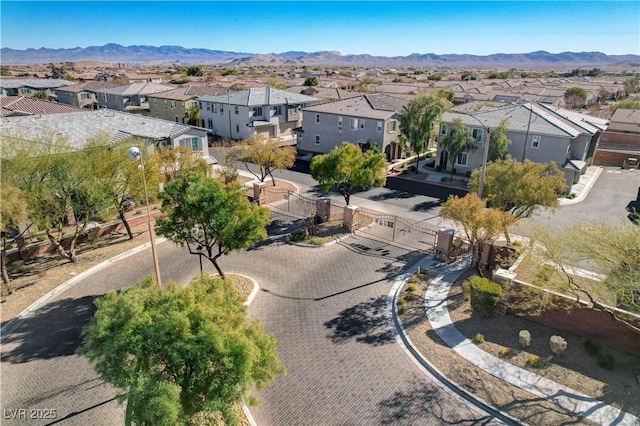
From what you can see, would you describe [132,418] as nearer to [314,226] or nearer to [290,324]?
[290,324]

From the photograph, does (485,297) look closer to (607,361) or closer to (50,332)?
(607,361)

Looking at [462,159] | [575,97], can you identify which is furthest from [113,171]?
[575,97]

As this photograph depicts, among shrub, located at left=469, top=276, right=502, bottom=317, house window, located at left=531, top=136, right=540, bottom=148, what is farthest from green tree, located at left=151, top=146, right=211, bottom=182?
house window, located at left=531, top=136, right=540, bottom=148

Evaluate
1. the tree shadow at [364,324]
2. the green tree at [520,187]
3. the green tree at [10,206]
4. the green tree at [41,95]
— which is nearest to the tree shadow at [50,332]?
the green tree at [10,206]

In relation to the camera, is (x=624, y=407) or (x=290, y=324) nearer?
(x=624, y=407)

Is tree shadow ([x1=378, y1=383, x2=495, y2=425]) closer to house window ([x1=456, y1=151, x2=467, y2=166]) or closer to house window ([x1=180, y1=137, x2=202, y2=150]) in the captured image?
house window ([x1=456, y1=151, x2=467, y2=166])

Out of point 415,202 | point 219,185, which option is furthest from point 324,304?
point 415,202

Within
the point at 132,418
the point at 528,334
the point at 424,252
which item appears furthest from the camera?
the point at 424,252

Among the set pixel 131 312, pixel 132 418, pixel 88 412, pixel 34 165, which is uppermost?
pixel 34 165
